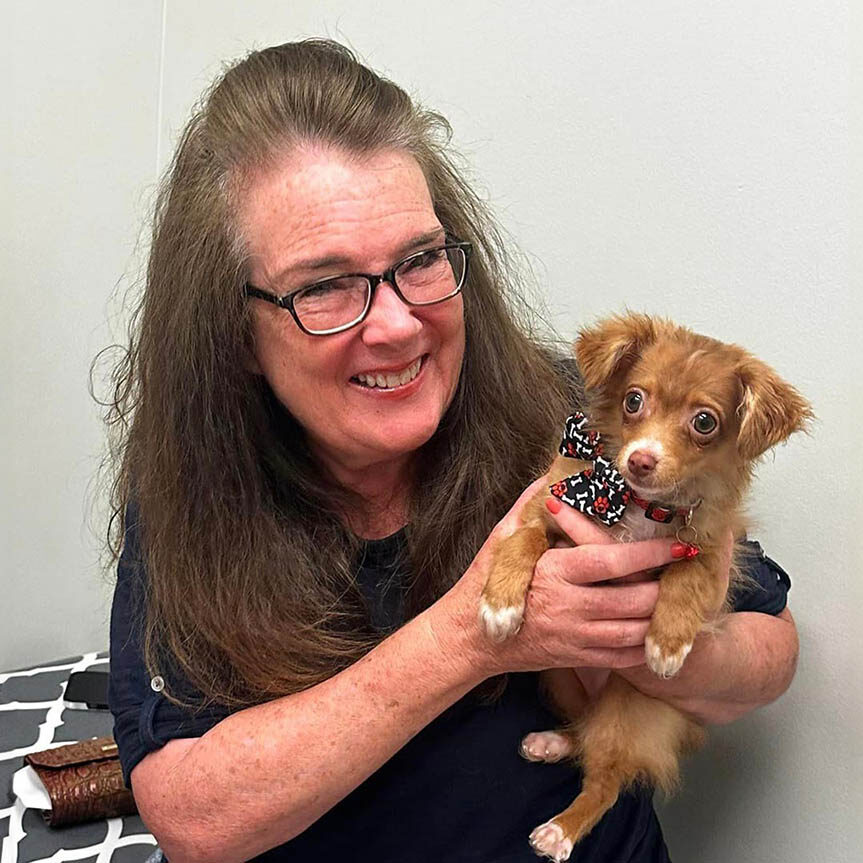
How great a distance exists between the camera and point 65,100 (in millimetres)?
2863

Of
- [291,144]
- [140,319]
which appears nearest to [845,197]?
[291,144]

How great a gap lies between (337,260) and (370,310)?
0.24ft

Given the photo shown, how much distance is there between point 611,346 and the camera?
1.29 meters

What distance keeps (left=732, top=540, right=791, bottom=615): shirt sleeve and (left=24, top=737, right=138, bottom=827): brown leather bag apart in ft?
3.89

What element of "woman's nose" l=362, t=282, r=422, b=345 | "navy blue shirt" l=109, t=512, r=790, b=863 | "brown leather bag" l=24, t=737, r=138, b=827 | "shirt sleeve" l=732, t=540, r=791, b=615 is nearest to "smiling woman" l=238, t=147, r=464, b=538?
"woman's nose" l=362, t=282, r=422, b=345

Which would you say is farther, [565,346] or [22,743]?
[22,743]

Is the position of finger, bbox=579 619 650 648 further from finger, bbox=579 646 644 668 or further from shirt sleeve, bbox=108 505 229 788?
shirt sleeve, bbox=108 505 229 788

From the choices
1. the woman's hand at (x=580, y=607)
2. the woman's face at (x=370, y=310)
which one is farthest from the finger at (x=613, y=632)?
the woman's face at (x=370, y=310)

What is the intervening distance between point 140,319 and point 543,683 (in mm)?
804

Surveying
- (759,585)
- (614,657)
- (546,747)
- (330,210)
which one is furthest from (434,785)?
(330,210)

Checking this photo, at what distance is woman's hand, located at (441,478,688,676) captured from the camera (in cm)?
128

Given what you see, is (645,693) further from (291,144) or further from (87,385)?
(87,385)

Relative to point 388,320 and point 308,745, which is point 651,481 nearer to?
point 388,320

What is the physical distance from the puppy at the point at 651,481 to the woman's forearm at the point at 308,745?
0.10 meters
